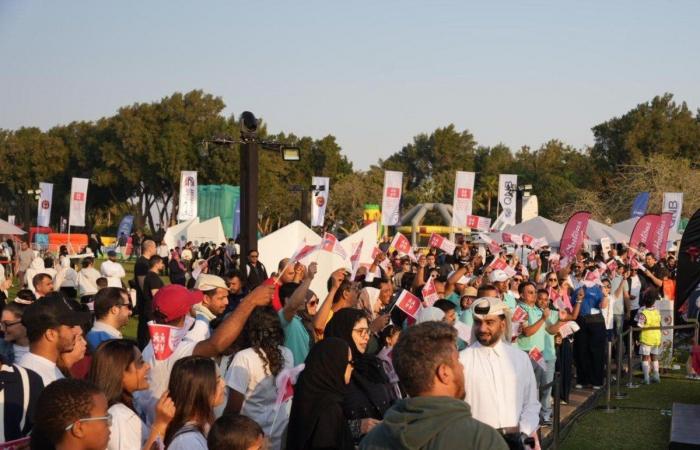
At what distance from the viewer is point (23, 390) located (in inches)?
203

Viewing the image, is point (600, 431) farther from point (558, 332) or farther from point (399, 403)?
point (399, 403)

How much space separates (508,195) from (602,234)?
6073mm

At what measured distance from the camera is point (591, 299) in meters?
16.4

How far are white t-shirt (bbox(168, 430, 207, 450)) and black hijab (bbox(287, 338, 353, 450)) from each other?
2.60 feet

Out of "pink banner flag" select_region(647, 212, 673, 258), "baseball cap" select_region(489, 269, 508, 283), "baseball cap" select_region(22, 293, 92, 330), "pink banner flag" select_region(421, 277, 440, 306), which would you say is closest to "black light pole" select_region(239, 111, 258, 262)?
"baseball cap" select_region(489, 269, 508, 283)

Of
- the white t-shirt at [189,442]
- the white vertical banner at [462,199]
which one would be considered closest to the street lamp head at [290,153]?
the white t-shirt at [189,442]

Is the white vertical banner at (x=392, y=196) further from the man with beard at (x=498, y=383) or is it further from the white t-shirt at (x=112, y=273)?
the man with beard at (x=498, y=383)

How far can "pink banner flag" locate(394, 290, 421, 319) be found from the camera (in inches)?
380

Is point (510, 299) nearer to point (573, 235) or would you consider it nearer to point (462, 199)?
Result: point (573, 235)

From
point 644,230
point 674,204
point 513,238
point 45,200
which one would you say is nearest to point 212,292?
point 513,238

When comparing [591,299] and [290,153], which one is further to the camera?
[290,153]

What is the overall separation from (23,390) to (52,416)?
126 centimetres

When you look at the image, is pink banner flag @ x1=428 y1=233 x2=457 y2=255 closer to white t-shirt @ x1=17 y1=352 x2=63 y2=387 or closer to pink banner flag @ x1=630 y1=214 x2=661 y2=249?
pink banner flag @ x1=630 y1=214 x2=661 y2=249

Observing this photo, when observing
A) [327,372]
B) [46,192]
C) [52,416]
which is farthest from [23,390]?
[46,192]
